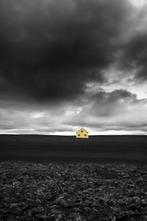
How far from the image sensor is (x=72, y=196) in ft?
35.9

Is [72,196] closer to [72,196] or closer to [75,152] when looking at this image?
[72,196]

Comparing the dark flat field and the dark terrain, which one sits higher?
the dark flat field

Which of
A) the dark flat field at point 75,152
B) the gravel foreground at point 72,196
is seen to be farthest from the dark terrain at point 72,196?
the dark flat field at point 75,152

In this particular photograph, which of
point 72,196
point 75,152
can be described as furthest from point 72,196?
point 75,152

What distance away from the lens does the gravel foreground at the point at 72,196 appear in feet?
28.3

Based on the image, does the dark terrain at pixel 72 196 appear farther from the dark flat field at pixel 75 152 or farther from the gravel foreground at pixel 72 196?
the dark flat field at pixel 75 152

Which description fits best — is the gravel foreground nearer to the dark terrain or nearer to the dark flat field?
the dark terrain

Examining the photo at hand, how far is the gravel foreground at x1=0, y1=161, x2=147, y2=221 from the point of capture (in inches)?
340

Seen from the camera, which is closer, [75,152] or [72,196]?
[72,196]

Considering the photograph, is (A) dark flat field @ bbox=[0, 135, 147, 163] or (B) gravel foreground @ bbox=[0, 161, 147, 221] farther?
(A) dark flat field @ bbox=[0, 135, 147, 163]

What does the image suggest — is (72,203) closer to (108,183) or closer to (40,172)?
(108,183)

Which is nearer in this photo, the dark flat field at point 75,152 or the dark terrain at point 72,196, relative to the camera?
the dark terrain at point 72,196

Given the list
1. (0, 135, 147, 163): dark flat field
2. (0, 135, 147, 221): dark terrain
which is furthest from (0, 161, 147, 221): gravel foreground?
(0, 135, 147, 163): dark flat field

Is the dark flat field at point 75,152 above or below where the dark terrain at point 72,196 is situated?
above
